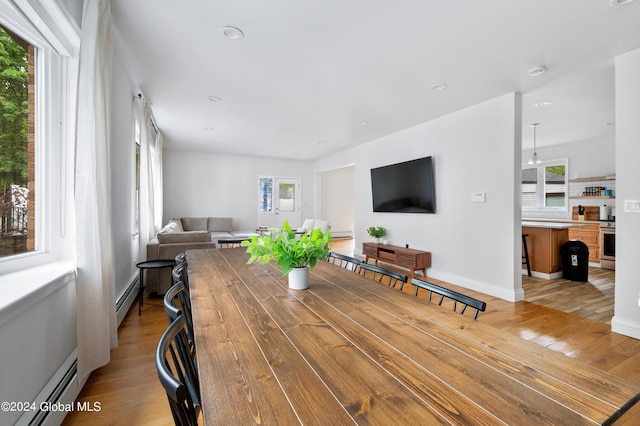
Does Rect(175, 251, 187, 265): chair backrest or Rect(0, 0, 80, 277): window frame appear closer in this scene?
Rect(0, 0, 80, 277): window frame

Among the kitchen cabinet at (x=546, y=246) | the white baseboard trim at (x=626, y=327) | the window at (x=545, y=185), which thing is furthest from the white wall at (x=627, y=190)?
the window at (x=545, y=185)

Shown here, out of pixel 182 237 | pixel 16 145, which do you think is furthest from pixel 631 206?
pixel 182 237

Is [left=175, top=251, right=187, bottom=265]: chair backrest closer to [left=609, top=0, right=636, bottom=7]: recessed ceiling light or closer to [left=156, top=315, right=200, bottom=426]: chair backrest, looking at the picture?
[left=156, top=315, right=200, bottom=426]: chair backrest

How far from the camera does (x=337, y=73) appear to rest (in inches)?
127

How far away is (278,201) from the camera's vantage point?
361 inches

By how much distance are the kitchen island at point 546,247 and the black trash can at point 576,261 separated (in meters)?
0.13

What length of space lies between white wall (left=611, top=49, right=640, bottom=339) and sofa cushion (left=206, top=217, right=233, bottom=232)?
7.39 metres

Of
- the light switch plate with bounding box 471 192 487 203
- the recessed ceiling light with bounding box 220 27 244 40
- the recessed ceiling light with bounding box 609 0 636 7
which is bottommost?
the light switch plate with bounding box 471 192 487 203

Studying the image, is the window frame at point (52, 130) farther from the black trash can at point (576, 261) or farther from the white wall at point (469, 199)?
the black trash can at point (576, 261)

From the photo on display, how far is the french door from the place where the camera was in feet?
29.5

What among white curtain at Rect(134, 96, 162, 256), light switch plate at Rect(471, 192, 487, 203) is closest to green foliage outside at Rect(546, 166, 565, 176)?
light switch plate at Rect(471, 192, 487, 203)

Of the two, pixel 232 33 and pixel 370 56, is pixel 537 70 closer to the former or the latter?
pixel 370 56

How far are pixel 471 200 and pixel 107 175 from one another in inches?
167

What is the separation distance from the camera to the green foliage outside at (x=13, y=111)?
1492 mm
